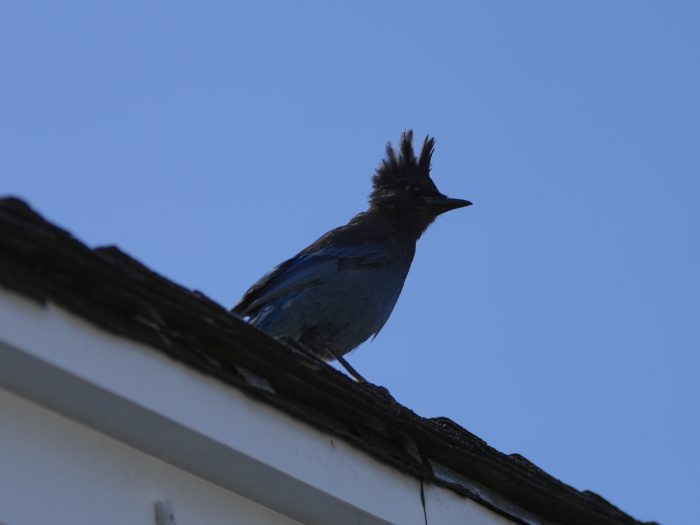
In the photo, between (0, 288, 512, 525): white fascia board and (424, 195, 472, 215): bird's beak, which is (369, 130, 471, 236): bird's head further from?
(0, 288, 512, 525): white fascia board

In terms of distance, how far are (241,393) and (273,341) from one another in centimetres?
25

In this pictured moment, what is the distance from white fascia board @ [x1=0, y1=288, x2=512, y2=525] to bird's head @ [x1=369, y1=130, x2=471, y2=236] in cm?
534

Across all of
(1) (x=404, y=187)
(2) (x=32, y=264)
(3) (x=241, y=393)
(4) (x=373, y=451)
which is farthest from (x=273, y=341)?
(1) (x=404, y=187)

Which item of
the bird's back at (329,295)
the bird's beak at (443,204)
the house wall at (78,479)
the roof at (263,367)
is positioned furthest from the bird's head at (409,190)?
the house wall at (78,479)

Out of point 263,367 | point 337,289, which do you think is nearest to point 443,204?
point 337,289

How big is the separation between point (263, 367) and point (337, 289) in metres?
4.56

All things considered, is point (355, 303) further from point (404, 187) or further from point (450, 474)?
point (450, 474)

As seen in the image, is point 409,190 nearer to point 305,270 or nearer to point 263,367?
point 305,270

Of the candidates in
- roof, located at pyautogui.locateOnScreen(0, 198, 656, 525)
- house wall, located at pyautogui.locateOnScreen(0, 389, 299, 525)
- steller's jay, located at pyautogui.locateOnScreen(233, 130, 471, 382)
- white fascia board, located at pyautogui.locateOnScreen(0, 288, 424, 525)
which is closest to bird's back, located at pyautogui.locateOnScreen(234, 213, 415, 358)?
steller's jay, located at pyautogui.locateOnScreen(233, 130, 471, 382)

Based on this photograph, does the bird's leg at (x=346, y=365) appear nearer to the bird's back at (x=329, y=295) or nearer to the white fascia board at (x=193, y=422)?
the bird's back at (x=329, y=295)

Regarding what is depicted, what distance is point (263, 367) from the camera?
13.3 ft

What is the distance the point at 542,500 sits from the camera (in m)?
5.07

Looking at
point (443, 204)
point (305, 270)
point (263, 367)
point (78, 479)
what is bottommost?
point (78, 479)

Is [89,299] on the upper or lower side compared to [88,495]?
upper
